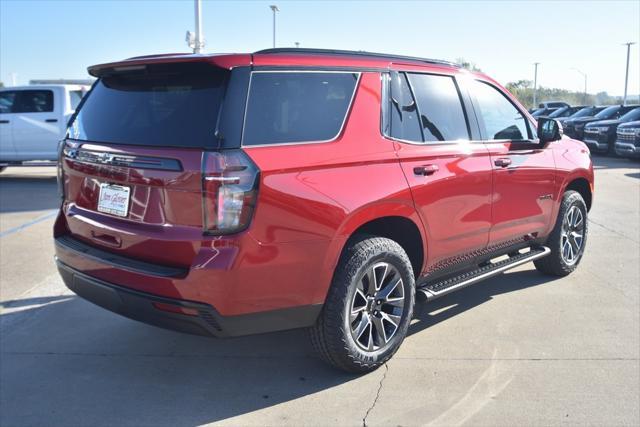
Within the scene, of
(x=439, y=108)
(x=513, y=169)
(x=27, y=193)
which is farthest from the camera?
(x=27, y=193)

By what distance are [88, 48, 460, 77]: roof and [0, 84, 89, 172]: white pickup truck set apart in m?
9.79

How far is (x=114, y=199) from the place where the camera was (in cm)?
331

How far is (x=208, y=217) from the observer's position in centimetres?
291

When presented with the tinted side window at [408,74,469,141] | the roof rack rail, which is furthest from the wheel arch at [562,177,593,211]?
the roof rack rail

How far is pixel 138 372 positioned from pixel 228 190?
160 cm

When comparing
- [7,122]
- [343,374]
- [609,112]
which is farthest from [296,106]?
[609,112]

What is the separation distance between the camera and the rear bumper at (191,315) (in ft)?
9.80

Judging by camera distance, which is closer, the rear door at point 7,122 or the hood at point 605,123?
the rear door at point 7,122

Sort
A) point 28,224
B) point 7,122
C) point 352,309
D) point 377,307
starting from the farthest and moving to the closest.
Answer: point 7,122 < point 28,224 < point 377,307 < point 352,309

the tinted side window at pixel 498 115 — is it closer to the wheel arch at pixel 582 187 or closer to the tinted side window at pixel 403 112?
the tinted side window at pixel 403 112

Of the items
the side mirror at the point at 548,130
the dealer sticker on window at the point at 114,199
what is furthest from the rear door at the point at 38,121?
the side mirror at the point at 548,130

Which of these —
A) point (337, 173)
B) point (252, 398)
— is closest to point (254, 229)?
point (337, 173)

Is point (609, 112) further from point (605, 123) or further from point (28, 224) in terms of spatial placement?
point (28, 224)

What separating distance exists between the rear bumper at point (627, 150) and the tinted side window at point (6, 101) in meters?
16.1
